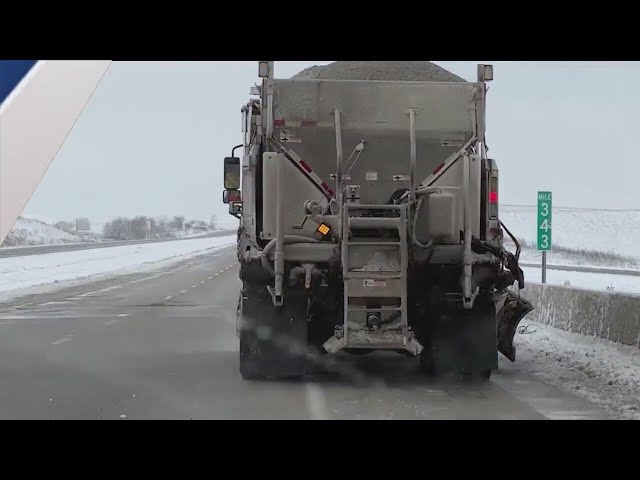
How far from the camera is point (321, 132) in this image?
32.8 ft

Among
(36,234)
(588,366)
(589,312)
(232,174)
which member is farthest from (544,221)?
(36,234)

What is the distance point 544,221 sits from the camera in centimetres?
1866

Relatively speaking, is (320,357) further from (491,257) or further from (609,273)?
(609,273)

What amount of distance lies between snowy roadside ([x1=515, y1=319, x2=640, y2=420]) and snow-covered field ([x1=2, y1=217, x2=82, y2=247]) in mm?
88771

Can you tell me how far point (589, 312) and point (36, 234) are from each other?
97310 mm

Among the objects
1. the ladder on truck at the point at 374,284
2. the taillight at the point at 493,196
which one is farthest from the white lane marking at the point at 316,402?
the taillight at the point at 493,196

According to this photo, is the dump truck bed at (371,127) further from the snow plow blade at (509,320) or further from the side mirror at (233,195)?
the snow plow blade at (509,320)

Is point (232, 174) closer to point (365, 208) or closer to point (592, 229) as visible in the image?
point (365, 208)

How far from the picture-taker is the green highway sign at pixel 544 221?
1853 centimetres

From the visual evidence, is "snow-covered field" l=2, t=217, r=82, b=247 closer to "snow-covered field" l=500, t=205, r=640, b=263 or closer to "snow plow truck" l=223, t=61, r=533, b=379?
"snow-covered field" l=500, t=205, r=640, b=263

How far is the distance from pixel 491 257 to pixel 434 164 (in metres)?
1.25

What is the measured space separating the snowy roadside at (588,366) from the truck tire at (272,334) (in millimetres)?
2964

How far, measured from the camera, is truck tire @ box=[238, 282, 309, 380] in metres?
9.76

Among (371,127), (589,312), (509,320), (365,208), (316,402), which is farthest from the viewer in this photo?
(589,312)
